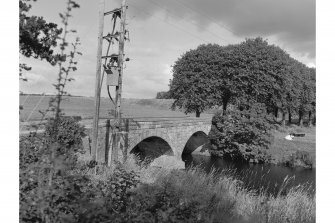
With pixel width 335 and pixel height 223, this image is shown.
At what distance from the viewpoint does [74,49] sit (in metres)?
3.41

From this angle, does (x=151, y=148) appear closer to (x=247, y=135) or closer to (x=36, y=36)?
(x=247, y=135)

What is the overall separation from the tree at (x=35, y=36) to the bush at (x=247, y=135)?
74.0 ft

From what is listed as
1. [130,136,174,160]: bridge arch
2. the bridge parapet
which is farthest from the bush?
[130,136,174,160]: bridge arch

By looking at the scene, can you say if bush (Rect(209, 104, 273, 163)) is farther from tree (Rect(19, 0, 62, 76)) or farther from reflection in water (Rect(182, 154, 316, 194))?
tree (Rect(19, 0, 62, 76))

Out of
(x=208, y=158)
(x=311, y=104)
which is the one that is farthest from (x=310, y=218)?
(x=311, y=104)

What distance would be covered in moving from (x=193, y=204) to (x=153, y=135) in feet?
Answer: 45.0

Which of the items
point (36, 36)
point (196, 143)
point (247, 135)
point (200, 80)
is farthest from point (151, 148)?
point (36, 36)

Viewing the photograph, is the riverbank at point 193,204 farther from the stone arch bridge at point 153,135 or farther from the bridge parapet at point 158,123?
the bridge parapet at point 158,123

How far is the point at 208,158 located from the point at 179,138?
19.6 ft

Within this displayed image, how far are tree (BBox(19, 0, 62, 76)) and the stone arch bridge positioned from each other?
7559 millimetres

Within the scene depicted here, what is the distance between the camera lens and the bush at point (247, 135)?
80.4 feet

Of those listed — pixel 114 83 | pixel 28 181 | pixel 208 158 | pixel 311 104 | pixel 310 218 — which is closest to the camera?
pixel 28 181

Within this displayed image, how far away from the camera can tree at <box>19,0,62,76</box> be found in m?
3.13
